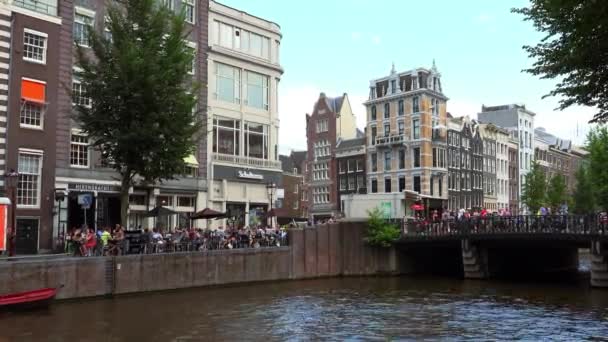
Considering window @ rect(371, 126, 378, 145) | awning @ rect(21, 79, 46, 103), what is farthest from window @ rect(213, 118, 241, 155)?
window @ rect(371, 126, 378, 145)

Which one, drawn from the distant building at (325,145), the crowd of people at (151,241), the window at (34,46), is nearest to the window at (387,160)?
the distant building at (325,145)

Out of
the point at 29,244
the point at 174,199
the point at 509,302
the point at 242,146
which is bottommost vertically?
the point at 509,302

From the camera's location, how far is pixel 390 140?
299 ft

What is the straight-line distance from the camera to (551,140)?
436ft

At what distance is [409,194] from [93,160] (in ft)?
93.2

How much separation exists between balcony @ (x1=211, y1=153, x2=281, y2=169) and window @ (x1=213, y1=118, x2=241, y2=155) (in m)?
0.47

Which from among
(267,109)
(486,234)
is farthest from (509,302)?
(267,109)

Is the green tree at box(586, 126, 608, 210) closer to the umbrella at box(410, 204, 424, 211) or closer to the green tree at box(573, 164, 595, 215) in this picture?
the green tree at box(573, 164, 595, 215)

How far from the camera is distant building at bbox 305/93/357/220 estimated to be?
324 feet

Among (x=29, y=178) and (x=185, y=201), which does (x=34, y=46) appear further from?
(x=185, y=201)

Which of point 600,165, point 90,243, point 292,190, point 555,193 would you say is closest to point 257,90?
point 90,243

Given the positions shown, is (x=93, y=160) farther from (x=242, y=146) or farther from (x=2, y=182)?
(x=242, y=146)

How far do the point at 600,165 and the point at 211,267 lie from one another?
4679cm

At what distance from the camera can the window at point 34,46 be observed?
130ft
